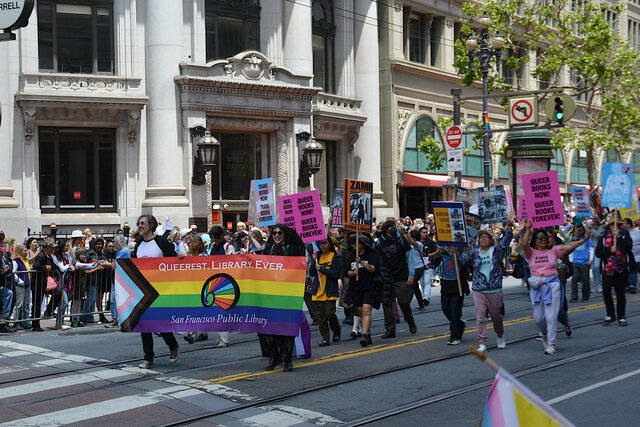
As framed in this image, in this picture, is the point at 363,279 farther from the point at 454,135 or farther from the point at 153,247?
the point at 454,135

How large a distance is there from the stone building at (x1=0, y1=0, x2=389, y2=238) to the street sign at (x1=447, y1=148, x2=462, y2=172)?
7422 millimetres

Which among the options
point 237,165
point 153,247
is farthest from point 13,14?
point 237,165

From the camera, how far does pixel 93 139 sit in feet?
87.7

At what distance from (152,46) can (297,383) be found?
60.3 feet

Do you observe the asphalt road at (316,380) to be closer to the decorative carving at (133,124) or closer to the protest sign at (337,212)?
the protest sign at (337,212)

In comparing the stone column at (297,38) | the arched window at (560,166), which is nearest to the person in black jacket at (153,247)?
the stone column at (297,38)

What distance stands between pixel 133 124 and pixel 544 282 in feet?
54.1

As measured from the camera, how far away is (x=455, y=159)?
75.7 ft

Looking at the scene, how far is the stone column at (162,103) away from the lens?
86.8ft

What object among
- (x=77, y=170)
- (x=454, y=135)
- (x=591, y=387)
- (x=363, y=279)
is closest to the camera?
(x=591, y=387)

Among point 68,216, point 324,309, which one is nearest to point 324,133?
point 68,216

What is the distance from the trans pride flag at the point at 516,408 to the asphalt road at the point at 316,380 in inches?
213

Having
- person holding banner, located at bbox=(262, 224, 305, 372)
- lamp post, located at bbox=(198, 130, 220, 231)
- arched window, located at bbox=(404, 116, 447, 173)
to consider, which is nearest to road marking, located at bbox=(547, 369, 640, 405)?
person holding banner, located at bbox=(262, 224, 305, 372)

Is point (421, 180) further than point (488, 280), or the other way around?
point (421, 180)
